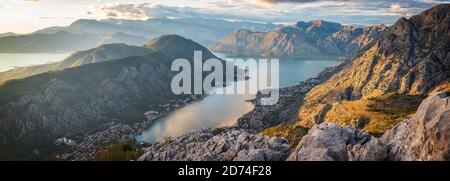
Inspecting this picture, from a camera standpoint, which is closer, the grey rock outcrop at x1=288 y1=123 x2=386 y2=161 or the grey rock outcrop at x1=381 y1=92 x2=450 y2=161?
the grey rock outcrop at x1=381 y1=92 x2=450 y2=161

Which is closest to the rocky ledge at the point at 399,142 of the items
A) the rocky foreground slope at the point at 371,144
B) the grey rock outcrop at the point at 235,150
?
the rocky foreground slope at the point at 371,144

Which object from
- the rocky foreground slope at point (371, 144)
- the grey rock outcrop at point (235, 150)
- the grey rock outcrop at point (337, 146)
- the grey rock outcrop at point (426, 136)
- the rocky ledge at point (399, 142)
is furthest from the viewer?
the grey rock outcrop at point (235, 150)

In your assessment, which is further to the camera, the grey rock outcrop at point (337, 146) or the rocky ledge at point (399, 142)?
the grey rock outcrop at point (337, 146)

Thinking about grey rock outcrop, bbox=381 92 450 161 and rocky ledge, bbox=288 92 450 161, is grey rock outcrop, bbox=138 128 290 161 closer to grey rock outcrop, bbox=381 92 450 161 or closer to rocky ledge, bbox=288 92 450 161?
rocky ledge, bbox=288 92 450 161

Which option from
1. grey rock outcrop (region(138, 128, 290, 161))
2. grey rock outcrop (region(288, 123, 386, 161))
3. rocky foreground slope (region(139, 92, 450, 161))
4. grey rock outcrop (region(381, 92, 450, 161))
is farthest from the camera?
grey rock outcrop (region(138, 128, 290, 161))

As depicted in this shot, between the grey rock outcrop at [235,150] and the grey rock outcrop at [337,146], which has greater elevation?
the grey rock outcrop at [337,146]

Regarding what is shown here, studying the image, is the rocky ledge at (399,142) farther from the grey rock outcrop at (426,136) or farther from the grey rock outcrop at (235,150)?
the grey rock outcrop at (235,150)

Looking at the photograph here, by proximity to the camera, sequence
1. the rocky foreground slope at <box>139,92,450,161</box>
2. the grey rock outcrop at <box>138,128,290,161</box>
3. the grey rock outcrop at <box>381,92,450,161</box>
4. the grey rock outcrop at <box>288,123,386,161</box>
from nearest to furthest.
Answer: the grey rock outcrop at <box>381,92,450,161</box>
the rocky foreground slope at <box>139,92,450,161</box>
the grey rock outcrop at <box>288,123,386,161</box>
the grey rock outcrop at <box>138,128,290,161</box>

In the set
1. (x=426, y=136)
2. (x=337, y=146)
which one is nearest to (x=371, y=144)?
(x=337, y=146)

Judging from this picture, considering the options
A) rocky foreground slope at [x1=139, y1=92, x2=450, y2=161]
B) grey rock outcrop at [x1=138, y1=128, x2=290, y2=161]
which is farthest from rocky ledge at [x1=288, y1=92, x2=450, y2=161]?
grey rock outcrop at [x1=138, y1=128, x2=290, y2=161]

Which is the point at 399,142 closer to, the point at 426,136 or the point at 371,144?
the point at 371,144
